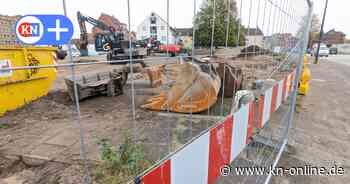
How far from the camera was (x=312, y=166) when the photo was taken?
113 inches

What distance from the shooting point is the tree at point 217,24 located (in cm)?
202

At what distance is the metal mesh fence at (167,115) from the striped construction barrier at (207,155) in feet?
0.47

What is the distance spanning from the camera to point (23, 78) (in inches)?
187

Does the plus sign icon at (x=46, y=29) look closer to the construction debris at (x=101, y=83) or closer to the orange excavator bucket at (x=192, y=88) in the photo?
the orange excavator bucket at (x=192, y=88)

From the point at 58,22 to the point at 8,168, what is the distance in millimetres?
3070

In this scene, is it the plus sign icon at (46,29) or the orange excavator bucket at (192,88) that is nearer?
the plus sign icon at (46,29)

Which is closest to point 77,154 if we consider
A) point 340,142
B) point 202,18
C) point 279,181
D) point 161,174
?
point 161,174

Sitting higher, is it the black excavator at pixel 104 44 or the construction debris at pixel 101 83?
the black excavator at pixel 104 44

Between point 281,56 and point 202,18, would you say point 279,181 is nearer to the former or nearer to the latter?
point 202,18

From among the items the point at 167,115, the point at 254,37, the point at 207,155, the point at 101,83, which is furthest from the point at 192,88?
the point at 101,83

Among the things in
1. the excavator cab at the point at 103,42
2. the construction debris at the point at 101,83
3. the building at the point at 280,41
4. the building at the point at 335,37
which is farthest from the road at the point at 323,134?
the building at the point at 335,37

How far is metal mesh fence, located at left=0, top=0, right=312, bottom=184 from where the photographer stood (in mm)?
2186

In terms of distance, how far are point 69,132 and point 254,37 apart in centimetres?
388

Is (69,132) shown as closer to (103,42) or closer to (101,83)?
(103,42)
